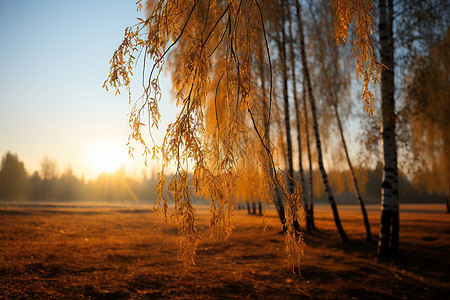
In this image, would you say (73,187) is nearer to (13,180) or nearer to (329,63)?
(13,180)

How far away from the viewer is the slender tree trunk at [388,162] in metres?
6.65

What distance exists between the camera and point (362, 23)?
Answer: 2113 mm

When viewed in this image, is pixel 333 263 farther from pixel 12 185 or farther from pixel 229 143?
pixel 12 185

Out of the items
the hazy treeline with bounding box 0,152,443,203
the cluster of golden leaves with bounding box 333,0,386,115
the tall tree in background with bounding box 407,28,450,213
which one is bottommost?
the hazy treeline with bounding box 0,152,443,203

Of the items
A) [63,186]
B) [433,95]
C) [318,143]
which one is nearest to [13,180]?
[63,186]

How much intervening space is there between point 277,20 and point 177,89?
28.1 feet

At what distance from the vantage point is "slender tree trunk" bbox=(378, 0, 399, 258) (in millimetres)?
6652

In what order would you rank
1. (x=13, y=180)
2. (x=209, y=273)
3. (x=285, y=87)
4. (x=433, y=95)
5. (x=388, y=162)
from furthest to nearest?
(x=13, y=180) < (x=285, y=87) < (x=433, y=95) < (x=388, y=162) < (x=209, y=273)

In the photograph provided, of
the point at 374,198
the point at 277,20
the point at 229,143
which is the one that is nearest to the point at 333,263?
the point at 229,143

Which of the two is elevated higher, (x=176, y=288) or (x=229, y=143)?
(x=229, y=143)

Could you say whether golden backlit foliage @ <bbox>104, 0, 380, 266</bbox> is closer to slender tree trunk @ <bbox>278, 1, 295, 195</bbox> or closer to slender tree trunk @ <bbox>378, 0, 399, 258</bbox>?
slender tree trunk @ <bbox>378, 0, 399, 258</bbox>

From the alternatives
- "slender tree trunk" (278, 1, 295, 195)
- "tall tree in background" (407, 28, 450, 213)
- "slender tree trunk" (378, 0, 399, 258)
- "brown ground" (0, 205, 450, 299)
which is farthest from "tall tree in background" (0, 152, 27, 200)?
"tall tree in background" (407, 28, 450, 213)

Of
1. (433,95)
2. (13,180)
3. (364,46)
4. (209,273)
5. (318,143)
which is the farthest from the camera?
(13,180)

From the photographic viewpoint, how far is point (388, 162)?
6.65 meters
